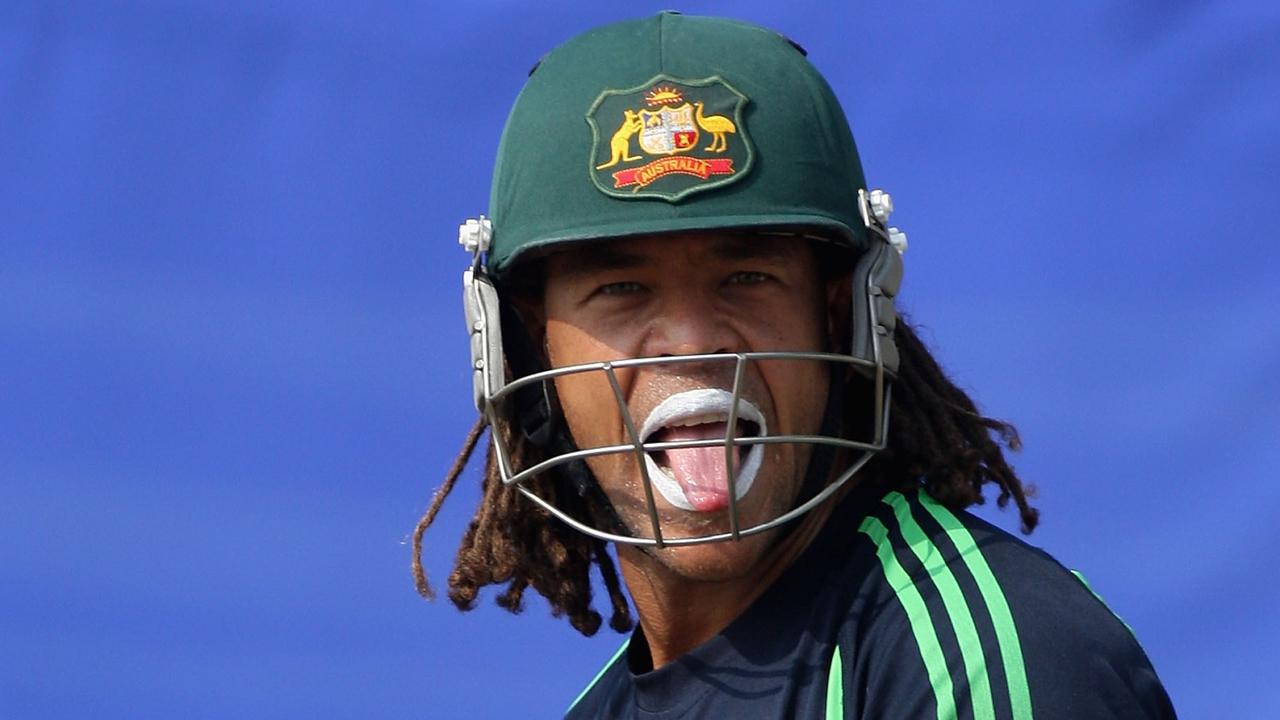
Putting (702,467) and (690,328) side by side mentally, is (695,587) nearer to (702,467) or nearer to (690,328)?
(702,467)

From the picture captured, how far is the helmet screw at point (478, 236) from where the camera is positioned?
3398 mm

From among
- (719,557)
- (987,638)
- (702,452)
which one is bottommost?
(987,638)

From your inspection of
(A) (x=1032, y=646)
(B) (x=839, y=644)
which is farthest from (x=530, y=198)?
(A) (x=1032, y=646)

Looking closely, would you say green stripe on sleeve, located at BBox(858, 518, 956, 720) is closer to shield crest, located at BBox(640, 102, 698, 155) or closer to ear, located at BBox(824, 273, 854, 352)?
ear, located at BBox(824, 273, 854, 352)

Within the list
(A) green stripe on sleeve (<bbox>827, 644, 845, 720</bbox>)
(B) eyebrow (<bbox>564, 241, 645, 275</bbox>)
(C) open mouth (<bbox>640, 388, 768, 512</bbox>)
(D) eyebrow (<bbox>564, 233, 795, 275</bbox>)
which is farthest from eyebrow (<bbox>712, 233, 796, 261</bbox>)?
(A) green stripe on sleeve (<bbox>827, 644, 845, 720</bbox>)

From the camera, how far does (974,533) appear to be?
2.99m

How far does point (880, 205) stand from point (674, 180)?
348 mm

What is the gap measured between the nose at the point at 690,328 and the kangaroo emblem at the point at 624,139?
0.21 metres

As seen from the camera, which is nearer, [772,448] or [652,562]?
[772,448]

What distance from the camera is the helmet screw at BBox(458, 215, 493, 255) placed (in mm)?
3398

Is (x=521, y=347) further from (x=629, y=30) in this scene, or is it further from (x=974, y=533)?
(x=974, y=533)

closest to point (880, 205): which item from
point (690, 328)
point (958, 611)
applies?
point (690, 328)

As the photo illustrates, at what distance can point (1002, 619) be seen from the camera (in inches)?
109

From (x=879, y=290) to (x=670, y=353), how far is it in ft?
1.13
